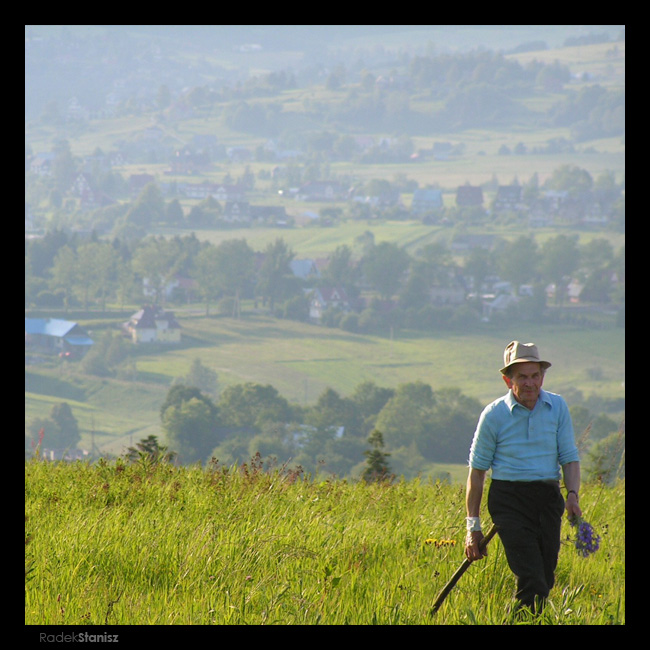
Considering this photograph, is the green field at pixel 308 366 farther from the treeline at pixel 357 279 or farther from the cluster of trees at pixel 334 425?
the cluster of trees at pixel 334 425

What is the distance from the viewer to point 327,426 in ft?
323

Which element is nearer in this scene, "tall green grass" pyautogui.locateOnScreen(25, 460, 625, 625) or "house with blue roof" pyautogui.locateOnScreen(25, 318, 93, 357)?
"tall green grass" pyautogui.locateOnScreen(25, 460, 625, 625)

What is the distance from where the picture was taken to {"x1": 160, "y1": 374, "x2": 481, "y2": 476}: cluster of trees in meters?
90.9

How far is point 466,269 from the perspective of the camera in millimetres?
192625

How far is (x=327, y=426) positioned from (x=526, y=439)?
3755 inches

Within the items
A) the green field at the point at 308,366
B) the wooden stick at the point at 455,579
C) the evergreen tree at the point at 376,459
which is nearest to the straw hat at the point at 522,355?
the wooden stick at the point at 455,579

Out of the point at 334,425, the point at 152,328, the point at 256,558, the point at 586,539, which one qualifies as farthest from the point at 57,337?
the point at 586,539

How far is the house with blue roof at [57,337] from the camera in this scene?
15225cm

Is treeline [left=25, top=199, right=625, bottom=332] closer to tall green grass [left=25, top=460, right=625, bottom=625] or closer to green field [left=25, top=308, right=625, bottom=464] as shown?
green field [left=25, top=308, right=625, bottom=464]

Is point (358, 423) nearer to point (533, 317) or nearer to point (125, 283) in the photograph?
point (533, 317)

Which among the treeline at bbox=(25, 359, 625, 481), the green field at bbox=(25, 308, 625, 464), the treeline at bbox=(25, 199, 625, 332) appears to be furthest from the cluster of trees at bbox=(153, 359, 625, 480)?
the treeline at bbox=(25, 199, 625, 332)

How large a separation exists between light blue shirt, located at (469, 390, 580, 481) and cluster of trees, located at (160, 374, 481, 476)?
83155mm
